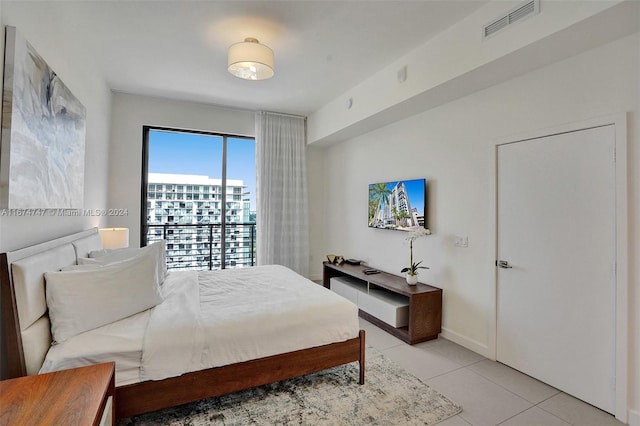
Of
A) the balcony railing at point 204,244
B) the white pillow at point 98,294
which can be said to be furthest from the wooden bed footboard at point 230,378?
the balcony railing at point 204,244

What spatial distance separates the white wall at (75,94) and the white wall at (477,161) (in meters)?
3.36

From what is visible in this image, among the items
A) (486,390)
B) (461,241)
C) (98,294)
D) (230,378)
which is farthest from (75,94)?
(486,390)

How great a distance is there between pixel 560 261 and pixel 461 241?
853 millimetres

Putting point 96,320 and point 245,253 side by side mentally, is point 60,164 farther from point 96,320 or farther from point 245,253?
point 245,253

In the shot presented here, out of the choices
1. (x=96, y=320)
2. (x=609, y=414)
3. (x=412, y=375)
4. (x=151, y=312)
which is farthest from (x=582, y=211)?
(x=96, y=320)

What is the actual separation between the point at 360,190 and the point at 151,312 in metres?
3.36

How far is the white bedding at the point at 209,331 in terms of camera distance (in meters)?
1.67

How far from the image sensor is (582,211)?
214 centimetres

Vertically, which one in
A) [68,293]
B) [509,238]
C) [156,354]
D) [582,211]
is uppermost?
[582,211]

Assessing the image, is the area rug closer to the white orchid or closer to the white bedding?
the white bedding

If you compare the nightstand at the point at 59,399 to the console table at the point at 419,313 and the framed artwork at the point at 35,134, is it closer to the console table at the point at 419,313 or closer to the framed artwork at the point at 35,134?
the framed artwork at the point at 35,134

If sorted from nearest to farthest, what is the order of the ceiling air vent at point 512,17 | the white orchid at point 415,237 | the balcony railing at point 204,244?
the ceiling air vent at point 512,17 < the white orchid at point 415,237 < the balcony railing at point 204,244

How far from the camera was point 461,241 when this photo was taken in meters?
3.02

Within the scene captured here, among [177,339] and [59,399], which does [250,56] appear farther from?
[59,399]
